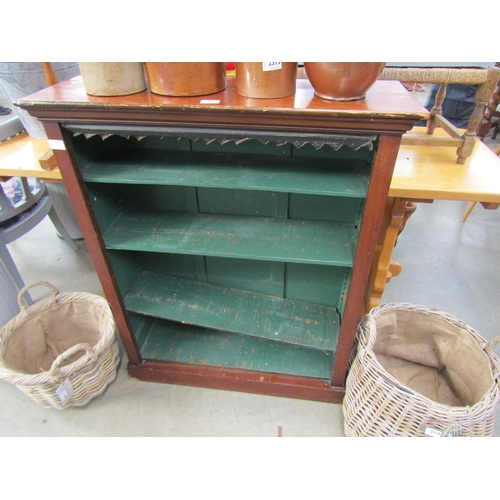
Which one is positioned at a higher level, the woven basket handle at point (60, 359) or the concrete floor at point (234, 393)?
the woven basket handle at point (60, 359)

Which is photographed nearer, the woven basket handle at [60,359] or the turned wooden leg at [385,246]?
the woven basket handle at [60,359]

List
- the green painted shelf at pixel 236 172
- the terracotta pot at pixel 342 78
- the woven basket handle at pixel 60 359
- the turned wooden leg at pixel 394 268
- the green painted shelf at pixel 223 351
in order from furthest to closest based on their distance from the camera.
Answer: the turned wooden leg at pixel 394 268
the green painted shelf at pixel 223 351
the woven basket handle at pixel 60 359
the green painted shelf at pixel 236 172
the terracotta pot at pixel 342 78

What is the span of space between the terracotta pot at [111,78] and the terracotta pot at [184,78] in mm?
49

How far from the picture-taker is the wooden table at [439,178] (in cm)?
125

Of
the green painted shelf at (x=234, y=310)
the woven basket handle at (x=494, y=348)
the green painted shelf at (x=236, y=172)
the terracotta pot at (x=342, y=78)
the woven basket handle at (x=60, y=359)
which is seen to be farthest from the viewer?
the green painted shelf at (x=234, y=310)

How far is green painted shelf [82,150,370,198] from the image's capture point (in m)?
1.09

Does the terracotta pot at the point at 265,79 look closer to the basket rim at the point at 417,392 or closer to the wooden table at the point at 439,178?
the wooden table at the point at 439,178

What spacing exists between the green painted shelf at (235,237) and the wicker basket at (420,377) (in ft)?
1.25

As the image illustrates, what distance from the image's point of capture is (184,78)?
3.07 ft

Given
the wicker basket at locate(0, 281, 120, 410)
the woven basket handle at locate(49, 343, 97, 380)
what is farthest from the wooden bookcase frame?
the wicker basket at locate(0, 281, 120, 410)

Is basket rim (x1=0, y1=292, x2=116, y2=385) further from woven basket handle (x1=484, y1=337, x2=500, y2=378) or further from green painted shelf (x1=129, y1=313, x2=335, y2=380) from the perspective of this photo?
woven basket handle (x1=484, y1=337, x2=500, y2=378)

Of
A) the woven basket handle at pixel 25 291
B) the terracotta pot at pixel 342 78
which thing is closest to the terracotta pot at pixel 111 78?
the terracotta pot at pixel 342 78

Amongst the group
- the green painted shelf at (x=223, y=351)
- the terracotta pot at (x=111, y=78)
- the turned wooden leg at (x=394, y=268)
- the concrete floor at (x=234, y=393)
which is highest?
the terracotta pot at (x=111, y=78)

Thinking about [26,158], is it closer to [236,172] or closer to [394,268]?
[236,172]
